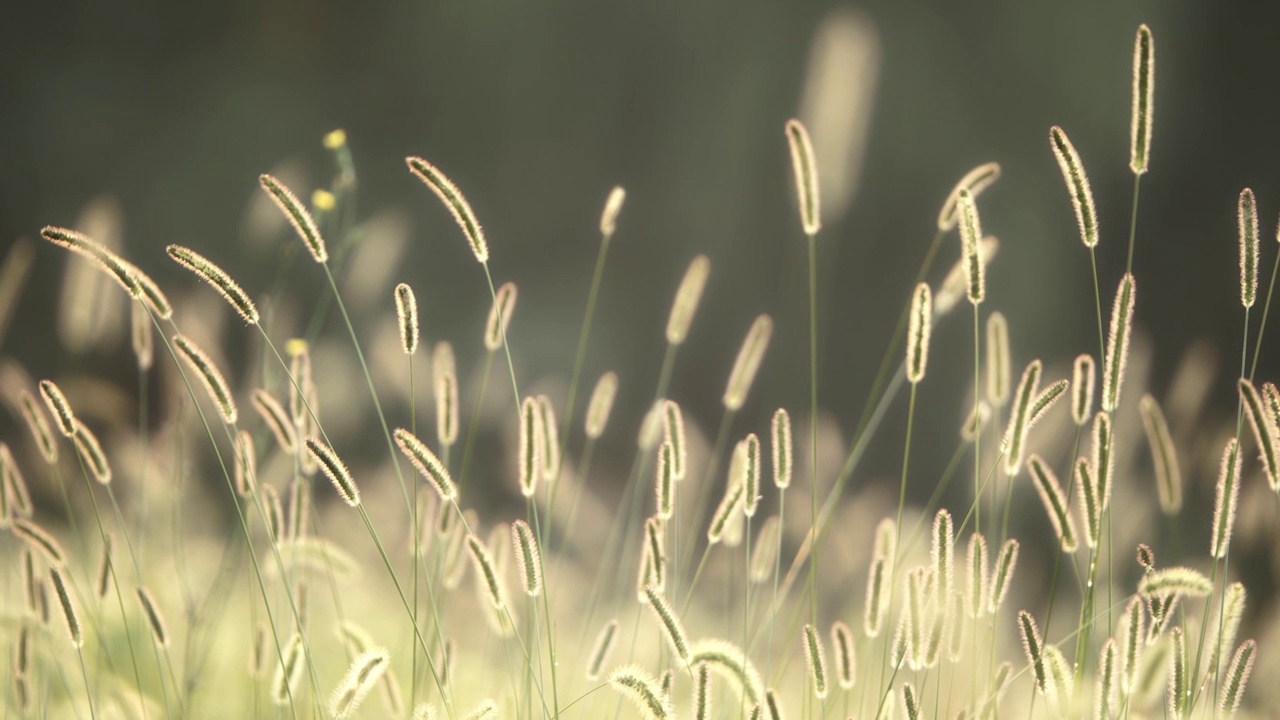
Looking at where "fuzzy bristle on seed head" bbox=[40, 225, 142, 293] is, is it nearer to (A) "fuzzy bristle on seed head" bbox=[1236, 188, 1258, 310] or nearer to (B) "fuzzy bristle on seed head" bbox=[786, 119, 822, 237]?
(B) "fuzzy bristle on seed head" bbox=[786, 119, 822, 237]

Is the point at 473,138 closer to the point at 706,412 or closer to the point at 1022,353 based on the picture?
the point at 706,412

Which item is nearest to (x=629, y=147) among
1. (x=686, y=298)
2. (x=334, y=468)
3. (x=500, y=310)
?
(x=686, y=298)

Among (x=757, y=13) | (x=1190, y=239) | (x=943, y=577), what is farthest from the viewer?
(x=757, y=13)

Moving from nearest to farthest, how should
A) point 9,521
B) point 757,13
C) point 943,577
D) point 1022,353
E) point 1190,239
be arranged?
point 943,577 < point 9,521 < point 1190,239 < point 1022,353 < point 757,13

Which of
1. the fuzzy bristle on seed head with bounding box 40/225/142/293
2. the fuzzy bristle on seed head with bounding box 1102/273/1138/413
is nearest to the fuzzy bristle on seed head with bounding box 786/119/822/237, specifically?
the fuzzy bristle on seed head with bounding box 1102/273/1138/413

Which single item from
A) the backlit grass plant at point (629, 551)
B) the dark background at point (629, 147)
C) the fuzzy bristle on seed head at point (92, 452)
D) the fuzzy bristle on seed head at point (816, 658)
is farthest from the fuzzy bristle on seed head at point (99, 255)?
the dark background at point (629, 147)

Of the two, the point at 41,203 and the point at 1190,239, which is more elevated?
the point at 41,203

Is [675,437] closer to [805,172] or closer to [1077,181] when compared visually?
[805,172]

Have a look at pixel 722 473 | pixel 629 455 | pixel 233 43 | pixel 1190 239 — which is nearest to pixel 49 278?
pixel 233 43
